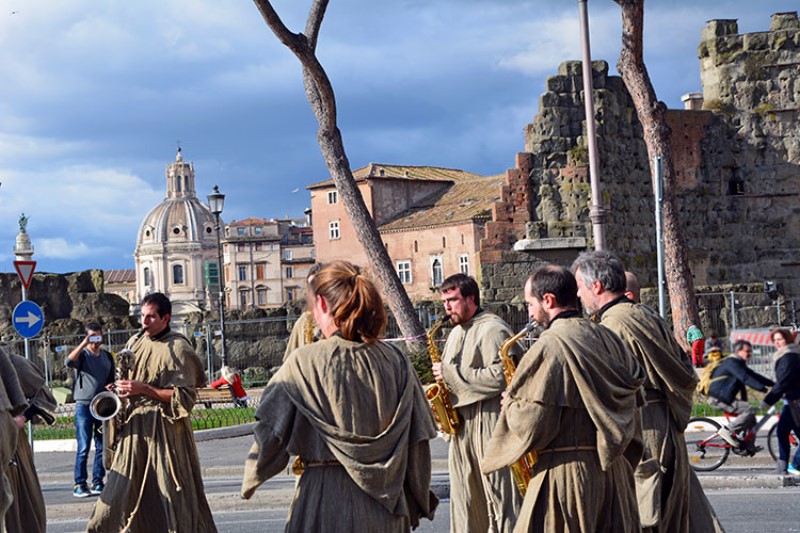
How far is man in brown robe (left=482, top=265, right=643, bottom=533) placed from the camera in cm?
601

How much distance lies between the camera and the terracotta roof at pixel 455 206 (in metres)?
71.6

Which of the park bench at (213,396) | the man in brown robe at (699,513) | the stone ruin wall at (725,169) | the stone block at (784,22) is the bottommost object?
the park bench at (213,396)

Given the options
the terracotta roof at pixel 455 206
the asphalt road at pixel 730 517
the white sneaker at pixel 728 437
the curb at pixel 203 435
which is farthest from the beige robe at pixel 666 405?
the terracotta roof at pixel 455 206

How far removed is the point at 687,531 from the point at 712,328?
26.0 metres

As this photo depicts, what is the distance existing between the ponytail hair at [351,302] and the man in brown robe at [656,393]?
2.19m

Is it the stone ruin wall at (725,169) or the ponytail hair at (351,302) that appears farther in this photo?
the stone ruin wall at (725,169)

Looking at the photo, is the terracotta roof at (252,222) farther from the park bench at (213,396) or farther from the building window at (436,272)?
the park bench at (213,396)

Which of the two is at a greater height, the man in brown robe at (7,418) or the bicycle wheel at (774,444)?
the man in brown robe at (7,418)

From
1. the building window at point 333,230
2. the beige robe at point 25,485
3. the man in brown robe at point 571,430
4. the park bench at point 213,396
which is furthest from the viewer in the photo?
the building window at point 333,230

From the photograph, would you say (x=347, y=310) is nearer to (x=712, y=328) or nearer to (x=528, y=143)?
(x=712, y=328)

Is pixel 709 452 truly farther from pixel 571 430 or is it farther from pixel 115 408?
pixel 571 430

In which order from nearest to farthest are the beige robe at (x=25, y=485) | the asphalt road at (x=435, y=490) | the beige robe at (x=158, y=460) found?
1. the beige robe at (x=25, y=485)
2. the beige robe at (x=158, y=460)
3. the asphalt road at (x=435, y=490)

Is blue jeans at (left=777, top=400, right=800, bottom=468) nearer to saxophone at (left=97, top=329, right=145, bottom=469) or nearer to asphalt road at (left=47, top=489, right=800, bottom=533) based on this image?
asphalt road at (left=47, top=489, right=800, bottom=533)

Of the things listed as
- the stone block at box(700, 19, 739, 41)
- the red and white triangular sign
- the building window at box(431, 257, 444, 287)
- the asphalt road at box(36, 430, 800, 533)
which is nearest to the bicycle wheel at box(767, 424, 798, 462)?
the asphalt road at box(36, 430, 800, 533)
